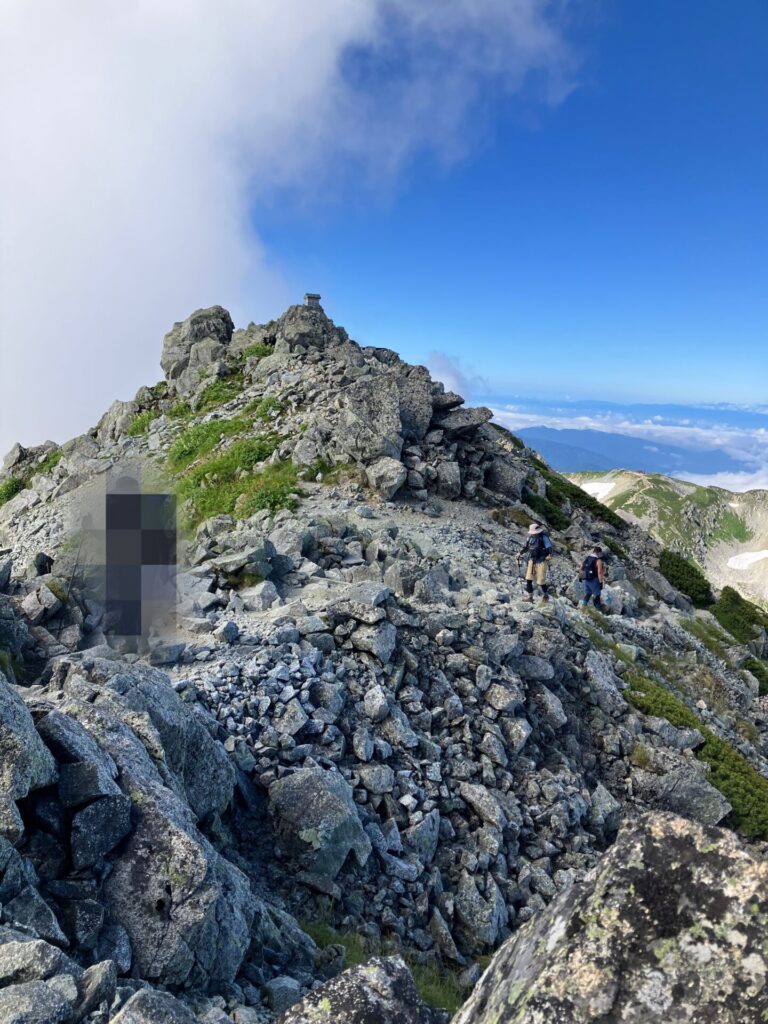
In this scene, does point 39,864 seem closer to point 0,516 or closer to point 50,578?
point 50,578

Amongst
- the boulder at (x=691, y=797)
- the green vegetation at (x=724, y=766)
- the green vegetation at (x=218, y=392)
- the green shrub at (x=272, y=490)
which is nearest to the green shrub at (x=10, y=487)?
the green vegetation at (x=218, y=392)

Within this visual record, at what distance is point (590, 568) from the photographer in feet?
78.8

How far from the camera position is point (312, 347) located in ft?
154

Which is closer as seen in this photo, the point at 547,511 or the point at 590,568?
the point at 590,568

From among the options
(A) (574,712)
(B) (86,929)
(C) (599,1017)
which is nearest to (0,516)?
(A) (574,712)

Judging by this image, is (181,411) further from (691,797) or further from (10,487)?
(691,797)

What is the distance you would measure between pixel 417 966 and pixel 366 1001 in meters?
5.96

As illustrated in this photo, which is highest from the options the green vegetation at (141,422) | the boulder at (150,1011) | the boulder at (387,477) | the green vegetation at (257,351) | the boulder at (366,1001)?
the green vegetation at (257,351)

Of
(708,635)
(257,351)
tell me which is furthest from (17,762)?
(257,351)

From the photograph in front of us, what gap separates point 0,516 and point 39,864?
3803cm

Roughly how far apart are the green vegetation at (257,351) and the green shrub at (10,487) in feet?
61.8

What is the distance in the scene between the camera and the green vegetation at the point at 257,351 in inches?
1924

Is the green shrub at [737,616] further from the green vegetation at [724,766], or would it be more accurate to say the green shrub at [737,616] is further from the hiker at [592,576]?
the green vegetation at [724,766]

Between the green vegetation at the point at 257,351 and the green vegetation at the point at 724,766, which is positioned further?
the green vegetation at the point at 257,351
